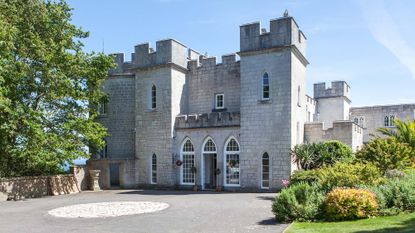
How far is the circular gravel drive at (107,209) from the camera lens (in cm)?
1457

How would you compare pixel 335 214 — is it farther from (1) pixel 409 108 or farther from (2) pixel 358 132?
(1) pixel 409 108

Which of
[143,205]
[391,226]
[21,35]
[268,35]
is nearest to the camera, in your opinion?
[391,226]

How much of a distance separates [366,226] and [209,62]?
17669 mm

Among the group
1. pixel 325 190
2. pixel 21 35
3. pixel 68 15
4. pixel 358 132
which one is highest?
pixel 68 15

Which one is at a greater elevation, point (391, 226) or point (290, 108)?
point (290, 108)

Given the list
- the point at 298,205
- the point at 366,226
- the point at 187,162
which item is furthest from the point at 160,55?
the point at 366,226

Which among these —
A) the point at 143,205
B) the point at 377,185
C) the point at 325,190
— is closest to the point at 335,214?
the point at 325,190

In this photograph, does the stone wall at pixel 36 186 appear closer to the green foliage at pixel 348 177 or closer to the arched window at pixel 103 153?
the arched window at pixel 103 153

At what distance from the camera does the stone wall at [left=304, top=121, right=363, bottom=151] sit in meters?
23.3

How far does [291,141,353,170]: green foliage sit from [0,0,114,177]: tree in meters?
12.0

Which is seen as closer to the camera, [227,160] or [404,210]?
[404,210]

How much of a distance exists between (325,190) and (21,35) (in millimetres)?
17690

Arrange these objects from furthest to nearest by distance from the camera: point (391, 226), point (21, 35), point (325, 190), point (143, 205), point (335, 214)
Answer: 1. point (21, 35)
2. point (143, 205)
3. point (325, 190)
4. point (335, 214)
5. point (391, 226)

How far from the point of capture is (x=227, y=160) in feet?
78.9
